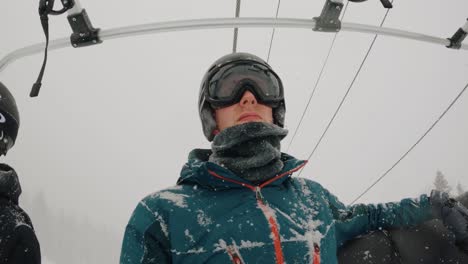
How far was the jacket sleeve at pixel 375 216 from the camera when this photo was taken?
221 centimetres

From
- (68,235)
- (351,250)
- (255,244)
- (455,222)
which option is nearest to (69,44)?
(255,244)

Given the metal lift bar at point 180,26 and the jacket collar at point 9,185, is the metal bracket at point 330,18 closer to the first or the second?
the metal lift bar at point 180,26

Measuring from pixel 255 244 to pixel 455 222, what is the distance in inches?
46.5

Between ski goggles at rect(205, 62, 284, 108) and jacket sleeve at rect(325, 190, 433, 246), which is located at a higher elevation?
ski goggles at rect(205, 62, 284, 108)

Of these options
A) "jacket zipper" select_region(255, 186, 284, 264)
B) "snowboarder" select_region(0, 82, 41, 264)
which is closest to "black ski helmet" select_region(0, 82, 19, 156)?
"snowboarder" select_region(0, 82, 41, 264)

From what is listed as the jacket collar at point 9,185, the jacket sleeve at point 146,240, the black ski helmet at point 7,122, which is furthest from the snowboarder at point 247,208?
the black ski helmet at point 7,122

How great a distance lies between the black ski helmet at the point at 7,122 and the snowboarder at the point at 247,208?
4.50ft

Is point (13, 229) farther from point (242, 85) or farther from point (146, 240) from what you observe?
point (242, 85)

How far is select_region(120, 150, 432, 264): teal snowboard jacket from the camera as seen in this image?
5.61 ft

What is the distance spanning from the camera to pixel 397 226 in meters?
2.26

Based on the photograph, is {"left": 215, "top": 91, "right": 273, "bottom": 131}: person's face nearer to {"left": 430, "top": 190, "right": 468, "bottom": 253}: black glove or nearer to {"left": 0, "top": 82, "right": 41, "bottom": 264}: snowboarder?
{"left": 430, "top": 190, "right": 468, "bottom": 253}: black glove

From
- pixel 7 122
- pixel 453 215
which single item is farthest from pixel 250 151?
pixel 7 122

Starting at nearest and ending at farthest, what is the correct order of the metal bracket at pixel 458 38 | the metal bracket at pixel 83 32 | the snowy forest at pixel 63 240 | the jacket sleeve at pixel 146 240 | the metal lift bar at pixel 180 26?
1. the jacket sleeve at pixel 146 240
2. the metal bracket at pixel 83 32
3. the metal lift bar at pixel 180 26
4. the metal bracket at pixel 458 38
5. the snowy forest at pixel 63 240

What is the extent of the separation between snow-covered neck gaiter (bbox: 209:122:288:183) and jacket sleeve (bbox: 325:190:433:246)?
1.53ft
